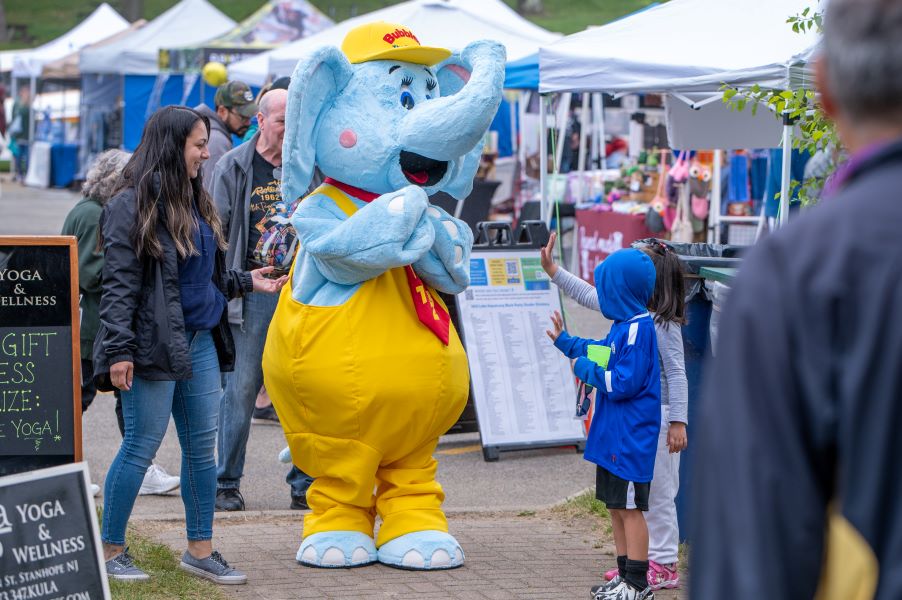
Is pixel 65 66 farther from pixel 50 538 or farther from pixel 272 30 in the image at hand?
pixel 50 538

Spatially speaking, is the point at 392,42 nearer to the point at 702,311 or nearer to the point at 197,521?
the point at 702,311

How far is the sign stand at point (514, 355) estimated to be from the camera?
25.6 ft

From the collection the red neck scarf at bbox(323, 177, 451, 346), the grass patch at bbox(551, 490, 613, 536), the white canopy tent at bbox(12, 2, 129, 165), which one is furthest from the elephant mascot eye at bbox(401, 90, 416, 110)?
the white canopy tent at bbox(12, 2, 129, 165)

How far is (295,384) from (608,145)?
49.1 feet

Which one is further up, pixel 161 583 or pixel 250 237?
pixel 250 237

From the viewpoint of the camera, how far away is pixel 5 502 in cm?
385

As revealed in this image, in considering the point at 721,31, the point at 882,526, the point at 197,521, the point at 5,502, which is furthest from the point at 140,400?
the point at 721,31

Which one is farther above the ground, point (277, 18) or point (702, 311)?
point (277, 18)

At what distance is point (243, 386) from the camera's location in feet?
20.9

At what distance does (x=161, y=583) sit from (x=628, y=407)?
199cm

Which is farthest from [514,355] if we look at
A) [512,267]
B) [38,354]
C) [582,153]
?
[582,153]

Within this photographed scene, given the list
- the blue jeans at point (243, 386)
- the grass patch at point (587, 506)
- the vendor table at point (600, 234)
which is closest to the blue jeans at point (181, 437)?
the blue jeans at point (243, 386)

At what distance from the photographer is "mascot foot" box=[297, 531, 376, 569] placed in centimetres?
534

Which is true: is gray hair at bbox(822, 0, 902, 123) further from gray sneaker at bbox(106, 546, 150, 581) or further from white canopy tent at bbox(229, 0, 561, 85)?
white canopy tent at bbox(229, 0, 561, 85)
